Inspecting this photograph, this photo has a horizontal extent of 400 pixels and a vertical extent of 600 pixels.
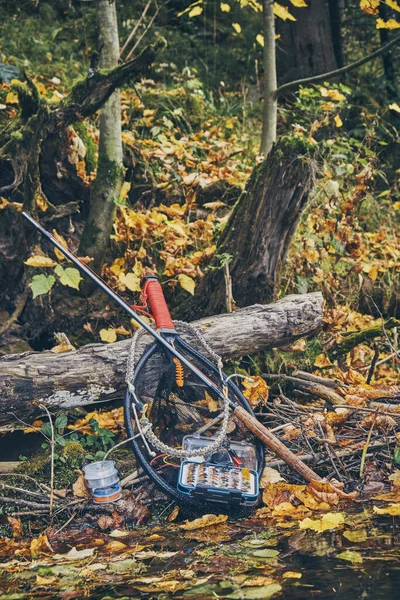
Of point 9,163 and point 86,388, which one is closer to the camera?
point 86,388

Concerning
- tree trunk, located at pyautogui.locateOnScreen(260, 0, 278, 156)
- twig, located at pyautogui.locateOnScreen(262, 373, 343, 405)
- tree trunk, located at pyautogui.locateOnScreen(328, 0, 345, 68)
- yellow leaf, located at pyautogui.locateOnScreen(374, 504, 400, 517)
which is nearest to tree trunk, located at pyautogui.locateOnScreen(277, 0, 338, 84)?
tree trunk, located at pyautogui.locateOnScreen(328, 0, 345, 68)

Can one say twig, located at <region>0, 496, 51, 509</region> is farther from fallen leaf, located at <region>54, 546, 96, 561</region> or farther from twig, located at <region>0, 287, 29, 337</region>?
twig, located at <region>0, 287, 29, 337</region>

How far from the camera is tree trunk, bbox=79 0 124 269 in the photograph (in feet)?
18.8

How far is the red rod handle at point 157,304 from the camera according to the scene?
14.8 ft

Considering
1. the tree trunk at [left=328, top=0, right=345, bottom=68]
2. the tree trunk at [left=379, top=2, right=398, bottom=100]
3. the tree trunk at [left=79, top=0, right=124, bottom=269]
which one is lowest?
the tree trunk at [left=79, top=0, right=124, bottom=269]

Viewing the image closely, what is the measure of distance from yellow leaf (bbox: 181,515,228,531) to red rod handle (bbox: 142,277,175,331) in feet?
4.24

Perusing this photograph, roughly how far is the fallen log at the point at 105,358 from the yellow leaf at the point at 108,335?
725mm

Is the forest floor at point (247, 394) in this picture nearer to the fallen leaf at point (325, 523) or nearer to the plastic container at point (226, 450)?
the fallen leaf at point (325, 523)

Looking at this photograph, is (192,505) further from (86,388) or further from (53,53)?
(53,53)

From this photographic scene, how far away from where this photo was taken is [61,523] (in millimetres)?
3857

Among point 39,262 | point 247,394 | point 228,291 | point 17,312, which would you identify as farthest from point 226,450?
point 17,312

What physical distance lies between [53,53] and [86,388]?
5.51 m

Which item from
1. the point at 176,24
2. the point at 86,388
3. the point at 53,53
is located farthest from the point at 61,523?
the point at 176,24

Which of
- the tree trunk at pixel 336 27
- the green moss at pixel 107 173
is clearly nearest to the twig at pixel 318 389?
the green moss at pixel 107 173
